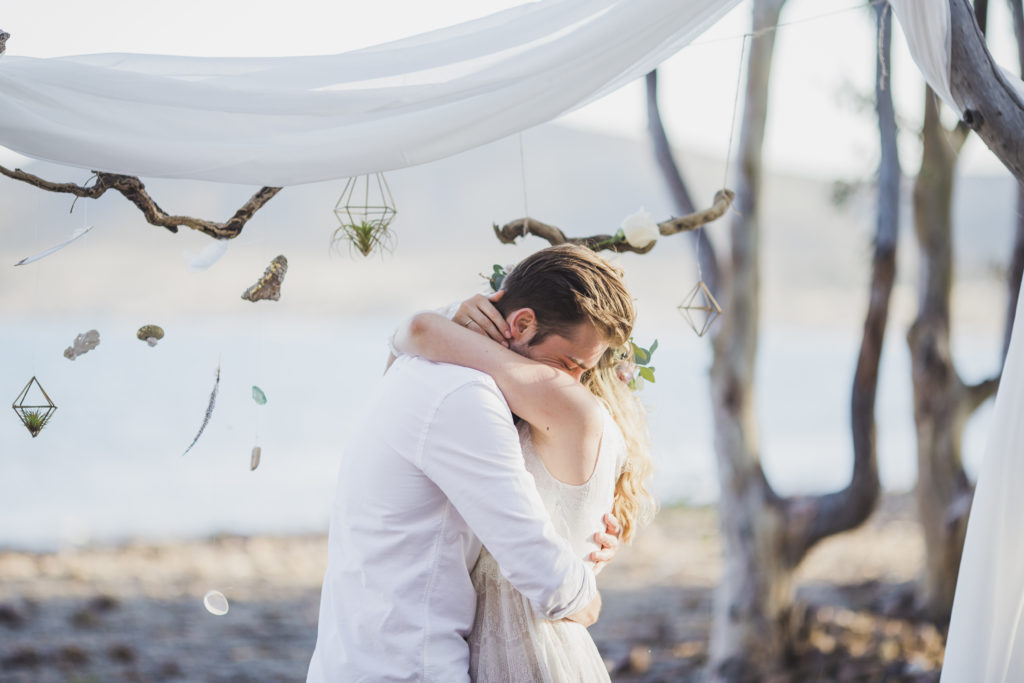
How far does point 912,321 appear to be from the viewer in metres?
4.67

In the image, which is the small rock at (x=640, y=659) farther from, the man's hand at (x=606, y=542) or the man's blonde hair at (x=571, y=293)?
the man's blonde hair at (x=571, y=293)

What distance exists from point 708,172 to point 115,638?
1932 cm

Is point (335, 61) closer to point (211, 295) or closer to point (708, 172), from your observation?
point (211, 295)

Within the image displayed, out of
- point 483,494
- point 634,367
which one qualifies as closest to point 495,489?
point 483,494

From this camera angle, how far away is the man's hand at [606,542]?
59.2 inches

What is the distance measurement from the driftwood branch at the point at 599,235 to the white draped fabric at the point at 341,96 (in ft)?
0.59

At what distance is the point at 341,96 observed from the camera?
1655mm

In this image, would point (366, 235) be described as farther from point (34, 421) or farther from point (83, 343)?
point (34, 421)

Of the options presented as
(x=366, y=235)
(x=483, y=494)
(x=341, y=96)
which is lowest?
(x=483, y=494)

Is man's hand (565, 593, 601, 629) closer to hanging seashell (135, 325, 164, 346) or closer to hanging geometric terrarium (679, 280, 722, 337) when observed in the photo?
hanging geometric terrarium (679, 280, 722, 337)

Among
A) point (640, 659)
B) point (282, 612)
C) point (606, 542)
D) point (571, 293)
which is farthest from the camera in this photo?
point (282, 612)

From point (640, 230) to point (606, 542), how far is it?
67 centimetres

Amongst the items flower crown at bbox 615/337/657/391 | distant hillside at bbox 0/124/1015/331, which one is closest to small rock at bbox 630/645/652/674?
flower crown at bbox 615/337/657/391

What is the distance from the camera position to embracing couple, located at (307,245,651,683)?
127 cm
